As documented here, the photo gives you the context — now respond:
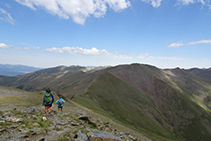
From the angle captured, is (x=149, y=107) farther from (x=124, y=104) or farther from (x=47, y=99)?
(x=47, y=99)

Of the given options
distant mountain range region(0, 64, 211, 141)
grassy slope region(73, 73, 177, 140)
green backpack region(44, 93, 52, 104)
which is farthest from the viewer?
distant mountain range region(0, 64, 211, 141)

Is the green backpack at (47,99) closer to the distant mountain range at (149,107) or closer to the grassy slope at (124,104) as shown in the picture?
the grassy slope at (124,104)

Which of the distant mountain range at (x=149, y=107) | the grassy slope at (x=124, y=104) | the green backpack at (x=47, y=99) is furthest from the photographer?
the distant mountain range at (x=149, y=107)

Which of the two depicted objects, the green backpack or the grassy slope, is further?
the grassy slope

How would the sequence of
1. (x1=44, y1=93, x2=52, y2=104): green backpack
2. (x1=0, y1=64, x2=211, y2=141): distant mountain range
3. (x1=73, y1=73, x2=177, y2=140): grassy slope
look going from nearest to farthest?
(x1=44, y1=93, x2=52, y2=104): green backpack
(x1=73, y1=73, x2=177, y2=140): grassy slope
(x1=0, y1=64, x2=211, y2=141): distant mountain range

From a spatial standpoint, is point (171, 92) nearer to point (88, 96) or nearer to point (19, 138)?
point (88, 96)

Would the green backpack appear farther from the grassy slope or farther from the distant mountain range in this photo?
the distant mountain range

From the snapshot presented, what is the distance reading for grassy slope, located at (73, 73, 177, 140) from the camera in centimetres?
7688

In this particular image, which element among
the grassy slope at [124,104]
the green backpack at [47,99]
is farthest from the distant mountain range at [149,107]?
the green backpack at [47,99]

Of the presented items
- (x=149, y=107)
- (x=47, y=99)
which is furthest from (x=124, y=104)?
(x=47, y=99)

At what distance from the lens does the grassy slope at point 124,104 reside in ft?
252

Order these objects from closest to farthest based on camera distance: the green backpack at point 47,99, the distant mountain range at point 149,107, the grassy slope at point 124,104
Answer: the green backpack at point 47,99 → the grassy slope at point 124,104 → the distant mountain range at point 149,107

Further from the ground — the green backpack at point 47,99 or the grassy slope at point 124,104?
the green backpack at point 47,99

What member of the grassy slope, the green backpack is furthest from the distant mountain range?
the green backpack
